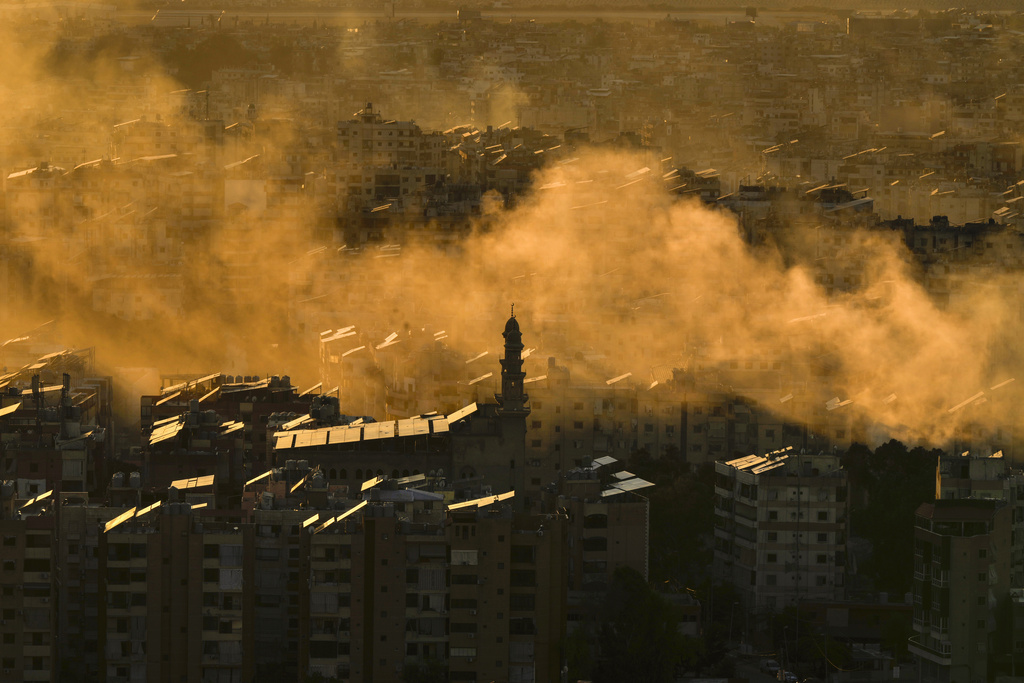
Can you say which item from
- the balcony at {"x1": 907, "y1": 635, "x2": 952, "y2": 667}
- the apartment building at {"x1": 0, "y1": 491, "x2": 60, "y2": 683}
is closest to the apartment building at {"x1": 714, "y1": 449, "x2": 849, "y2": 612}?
the balcony at {"x1": 907, "y1": 635, "x2": 952, "y2": 667}

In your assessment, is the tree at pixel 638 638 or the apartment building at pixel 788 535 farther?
the apartment building at pixel 788 535

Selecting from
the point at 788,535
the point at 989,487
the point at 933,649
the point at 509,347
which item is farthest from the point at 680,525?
the point at 933,649

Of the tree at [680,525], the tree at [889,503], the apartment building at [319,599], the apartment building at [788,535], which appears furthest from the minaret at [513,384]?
the apartment building at [319,599]

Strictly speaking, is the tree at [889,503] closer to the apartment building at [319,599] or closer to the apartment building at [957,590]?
the apartment building at [957,590]

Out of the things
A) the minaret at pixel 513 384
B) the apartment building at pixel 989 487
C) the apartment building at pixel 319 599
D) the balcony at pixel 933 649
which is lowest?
the balcony at pixel 933 649

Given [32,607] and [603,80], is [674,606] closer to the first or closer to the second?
[32,607]

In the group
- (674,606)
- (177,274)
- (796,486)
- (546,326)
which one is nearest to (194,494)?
(674,606)
